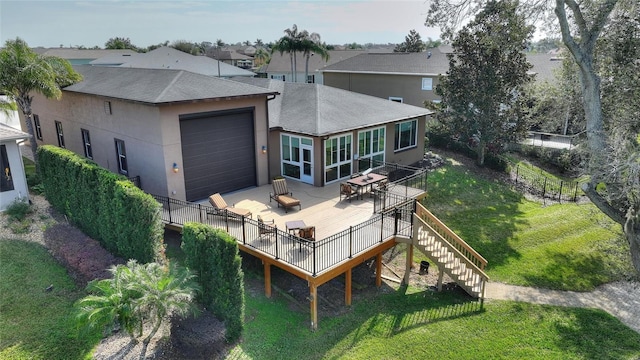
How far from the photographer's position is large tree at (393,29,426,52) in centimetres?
7218

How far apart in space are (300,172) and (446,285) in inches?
290

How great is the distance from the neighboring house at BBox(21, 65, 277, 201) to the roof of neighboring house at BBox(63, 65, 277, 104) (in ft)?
0.11

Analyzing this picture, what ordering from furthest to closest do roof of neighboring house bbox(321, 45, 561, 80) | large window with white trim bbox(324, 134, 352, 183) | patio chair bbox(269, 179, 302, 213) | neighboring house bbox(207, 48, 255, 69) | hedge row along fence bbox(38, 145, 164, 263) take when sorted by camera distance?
neighboring house bbox(207, 48, 255, 69) < roof of neighboring house bbox(321, 45, 561, 80) < large window with white trim bbox(324, 134, 352, 183) < patio chair bbox(269, 179, 302, 213) < hedge row along fence bbox(38, 145, 164, 263)

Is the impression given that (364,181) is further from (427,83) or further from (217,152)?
(427,83)

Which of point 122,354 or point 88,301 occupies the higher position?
point 88,301

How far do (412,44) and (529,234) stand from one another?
62.7 metres

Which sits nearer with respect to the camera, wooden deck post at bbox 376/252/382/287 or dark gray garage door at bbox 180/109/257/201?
wooden deck post at bbox 376/252/382/287

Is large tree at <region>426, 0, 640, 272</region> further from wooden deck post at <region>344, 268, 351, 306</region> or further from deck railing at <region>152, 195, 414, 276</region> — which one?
wooden deck post at <region>344, 268, 351, 306</region>

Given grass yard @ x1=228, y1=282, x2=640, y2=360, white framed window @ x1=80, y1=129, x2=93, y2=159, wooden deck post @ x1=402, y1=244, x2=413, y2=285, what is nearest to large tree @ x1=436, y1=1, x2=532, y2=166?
wooden deck post @ x1=402, y1=244, x2=413, y2=285

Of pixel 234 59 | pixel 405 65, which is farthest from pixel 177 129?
pixel 234 59

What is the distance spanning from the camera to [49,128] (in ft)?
72.9

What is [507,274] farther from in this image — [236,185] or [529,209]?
[236,185]

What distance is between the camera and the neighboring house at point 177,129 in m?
14.3

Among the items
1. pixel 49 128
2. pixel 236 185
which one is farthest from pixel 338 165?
pixel 49 128
